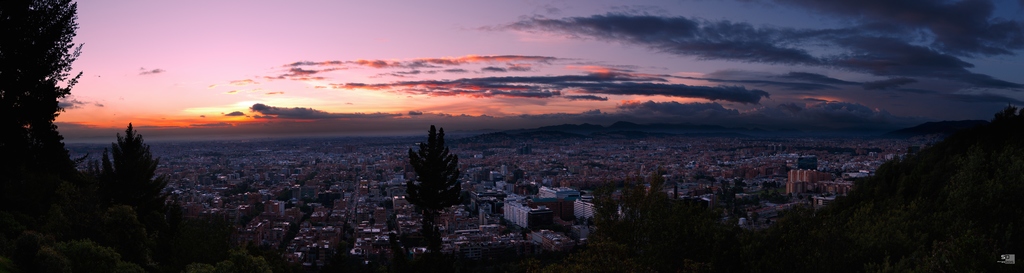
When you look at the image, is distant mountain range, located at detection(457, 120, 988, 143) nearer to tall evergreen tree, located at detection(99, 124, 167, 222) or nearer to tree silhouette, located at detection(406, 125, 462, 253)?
tall evergreen tree, located at detection(99, 124, 167, 222)

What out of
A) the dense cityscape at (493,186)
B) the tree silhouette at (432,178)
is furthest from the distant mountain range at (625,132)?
the tree silhouette at (432,178)

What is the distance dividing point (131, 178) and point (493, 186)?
107 ft

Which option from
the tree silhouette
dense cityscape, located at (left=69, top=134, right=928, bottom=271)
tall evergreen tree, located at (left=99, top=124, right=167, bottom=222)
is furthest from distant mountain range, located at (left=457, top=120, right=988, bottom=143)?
the tree silhouette

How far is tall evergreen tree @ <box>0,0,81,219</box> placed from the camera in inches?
442

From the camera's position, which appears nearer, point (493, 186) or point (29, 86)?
point (29, 86)

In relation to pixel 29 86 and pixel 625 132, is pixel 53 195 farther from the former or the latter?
pixel 625 132

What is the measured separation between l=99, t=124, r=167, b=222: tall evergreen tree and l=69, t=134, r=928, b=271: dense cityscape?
1865 millimetres

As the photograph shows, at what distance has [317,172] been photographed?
Answer: 2132 inches

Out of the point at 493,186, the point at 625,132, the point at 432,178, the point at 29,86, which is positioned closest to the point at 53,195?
the point at 29,86

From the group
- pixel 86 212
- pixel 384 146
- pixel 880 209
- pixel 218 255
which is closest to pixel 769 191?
pixel 880 209

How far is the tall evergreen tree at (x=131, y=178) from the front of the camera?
1616 cm

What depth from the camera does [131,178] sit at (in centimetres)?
1650

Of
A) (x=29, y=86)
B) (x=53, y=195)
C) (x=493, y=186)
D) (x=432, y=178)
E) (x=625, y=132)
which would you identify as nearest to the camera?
(x=29, y=86)

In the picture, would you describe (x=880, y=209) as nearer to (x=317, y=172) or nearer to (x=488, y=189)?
(x=488, y=189)
